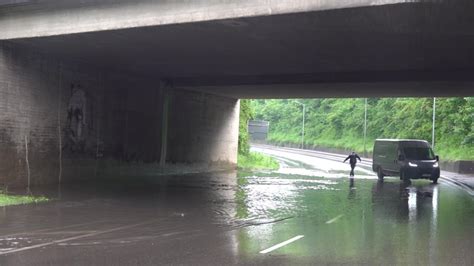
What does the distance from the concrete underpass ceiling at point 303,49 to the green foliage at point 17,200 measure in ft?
15.9

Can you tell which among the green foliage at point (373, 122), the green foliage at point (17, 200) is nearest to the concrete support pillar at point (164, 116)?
the green foliage at point (17, 200)

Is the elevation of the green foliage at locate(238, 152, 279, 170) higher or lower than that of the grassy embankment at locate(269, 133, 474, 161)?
lower

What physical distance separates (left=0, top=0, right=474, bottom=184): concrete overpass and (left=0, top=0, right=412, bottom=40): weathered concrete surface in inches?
1.2

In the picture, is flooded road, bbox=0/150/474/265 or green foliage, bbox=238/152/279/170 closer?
flooded road, bbox=0/150/474/265

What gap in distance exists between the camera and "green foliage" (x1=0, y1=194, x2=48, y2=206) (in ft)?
48.9

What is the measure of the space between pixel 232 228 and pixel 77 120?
38.9 ft

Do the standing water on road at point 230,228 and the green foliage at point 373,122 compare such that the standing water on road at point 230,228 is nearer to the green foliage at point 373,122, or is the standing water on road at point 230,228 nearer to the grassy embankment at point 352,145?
the grassy embankment at point 352,145

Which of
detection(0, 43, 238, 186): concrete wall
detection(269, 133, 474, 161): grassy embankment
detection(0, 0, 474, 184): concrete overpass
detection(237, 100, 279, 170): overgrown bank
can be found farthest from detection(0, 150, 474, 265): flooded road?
detection(269, 133, 474, 161): grassy embankment

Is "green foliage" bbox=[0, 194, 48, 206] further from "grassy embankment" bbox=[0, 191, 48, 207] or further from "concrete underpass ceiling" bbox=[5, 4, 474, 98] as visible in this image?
"concrete underpass ceiling" bbox=[5, 4, 474, 98]

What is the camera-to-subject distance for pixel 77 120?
71.3ft

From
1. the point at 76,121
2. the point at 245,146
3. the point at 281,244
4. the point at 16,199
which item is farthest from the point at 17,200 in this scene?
the point at 245,146

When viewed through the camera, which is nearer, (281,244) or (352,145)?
(281,244)

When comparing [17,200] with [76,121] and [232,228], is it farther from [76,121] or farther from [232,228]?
[232,228]

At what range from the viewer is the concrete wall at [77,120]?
59.5ft
